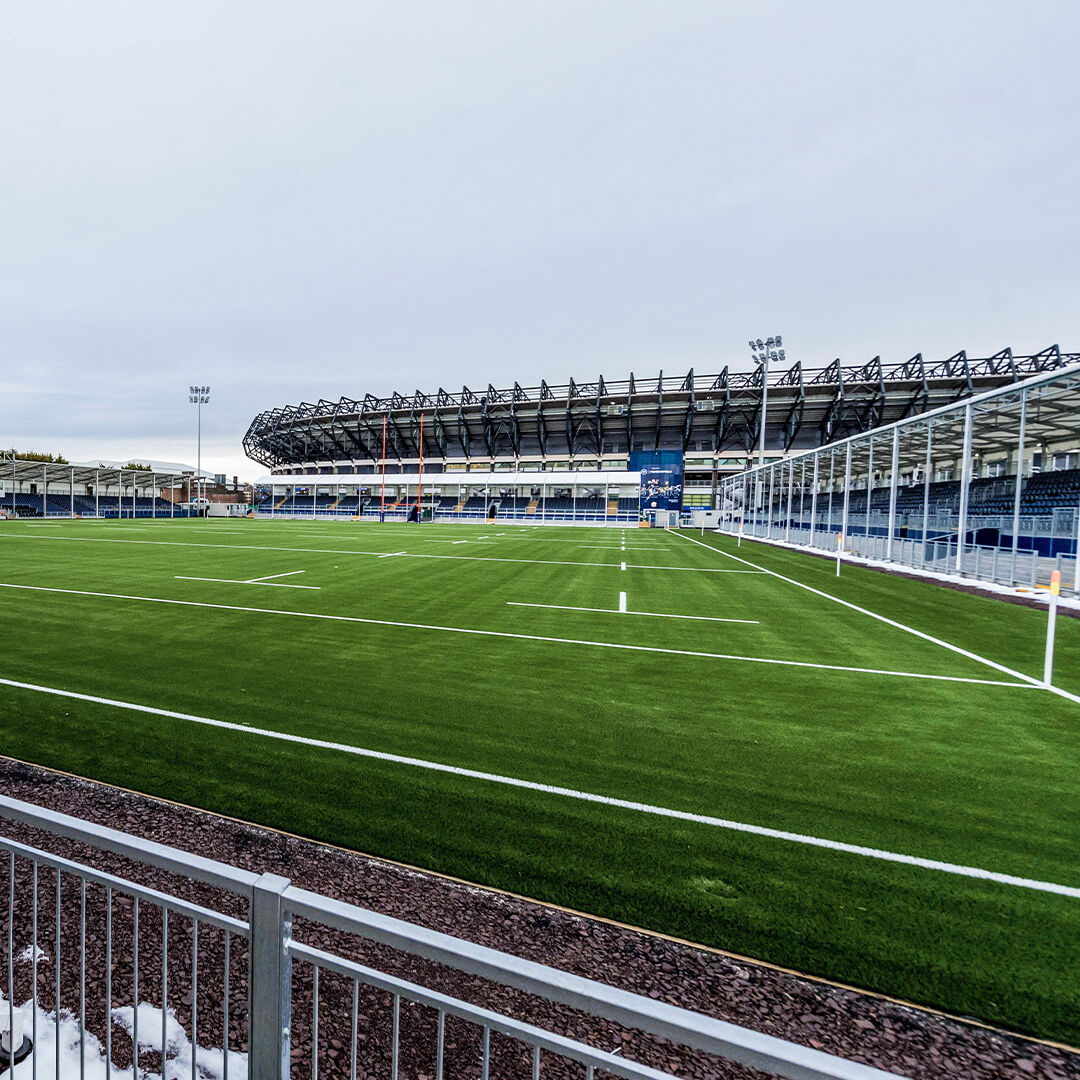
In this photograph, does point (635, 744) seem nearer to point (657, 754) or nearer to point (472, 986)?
point (657, 754)

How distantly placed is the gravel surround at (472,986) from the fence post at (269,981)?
0.94 meters

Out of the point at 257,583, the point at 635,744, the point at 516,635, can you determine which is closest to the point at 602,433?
the point at 257,583

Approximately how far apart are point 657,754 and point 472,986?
10.1 feet

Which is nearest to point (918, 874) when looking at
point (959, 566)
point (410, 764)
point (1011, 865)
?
point (1011, 865)

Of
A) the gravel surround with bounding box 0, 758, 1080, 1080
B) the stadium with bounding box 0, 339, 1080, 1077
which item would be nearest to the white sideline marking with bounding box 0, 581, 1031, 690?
the stadium with bounding box 0, 339, 1080, 1077

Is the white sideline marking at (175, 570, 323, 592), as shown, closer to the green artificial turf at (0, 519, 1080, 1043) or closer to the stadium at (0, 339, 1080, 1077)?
the stadium at (0, 339, 1080, 1077)

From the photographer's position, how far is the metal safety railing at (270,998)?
1506mm

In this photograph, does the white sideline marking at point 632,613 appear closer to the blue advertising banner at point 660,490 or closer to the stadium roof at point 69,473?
the blue advertising banner at point 660,490

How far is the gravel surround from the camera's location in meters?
2.70

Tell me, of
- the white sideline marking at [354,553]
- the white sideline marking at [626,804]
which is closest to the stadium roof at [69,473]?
the white sideline marking at [354,553]

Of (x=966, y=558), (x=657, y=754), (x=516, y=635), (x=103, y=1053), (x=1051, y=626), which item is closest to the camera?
(x=103, y=1053)

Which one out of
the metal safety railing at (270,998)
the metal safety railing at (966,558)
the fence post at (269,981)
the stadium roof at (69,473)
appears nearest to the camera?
the metal safety railing at (270,998)

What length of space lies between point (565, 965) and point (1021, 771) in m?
4.82

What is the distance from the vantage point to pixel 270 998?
1.93 metres
